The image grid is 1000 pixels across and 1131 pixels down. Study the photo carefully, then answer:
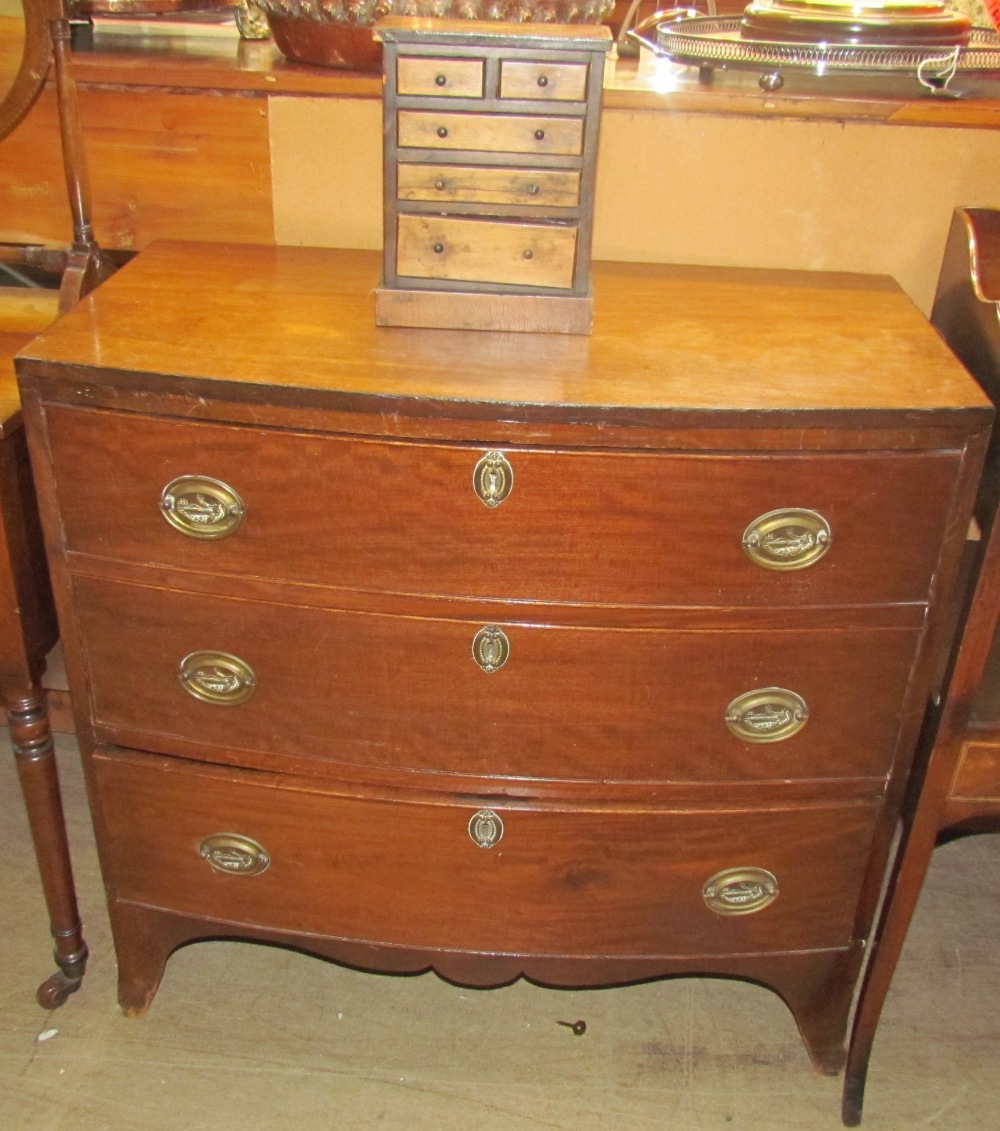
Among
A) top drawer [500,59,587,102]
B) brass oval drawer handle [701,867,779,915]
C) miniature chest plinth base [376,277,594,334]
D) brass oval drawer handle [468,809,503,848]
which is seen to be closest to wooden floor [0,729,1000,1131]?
brass oval drawer handle [468,809,503,848]

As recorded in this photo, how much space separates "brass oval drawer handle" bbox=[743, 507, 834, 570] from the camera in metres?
1.21

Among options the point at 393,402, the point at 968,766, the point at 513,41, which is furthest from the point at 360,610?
the point at 968,766

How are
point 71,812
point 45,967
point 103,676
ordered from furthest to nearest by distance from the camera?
point 71,812
point 45,967
point 103,676

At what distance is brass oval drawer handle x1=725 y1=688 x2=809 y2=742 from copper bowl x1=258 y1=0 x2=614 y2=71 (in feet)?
2.67

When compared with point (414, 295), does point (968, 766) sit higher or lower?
lower

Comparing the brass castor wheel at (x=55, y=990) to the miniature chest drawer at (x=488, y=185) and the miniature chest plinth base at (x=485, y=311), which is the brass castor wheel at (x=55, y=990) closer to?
the miniature chest plinth base at (x=485, y=311)

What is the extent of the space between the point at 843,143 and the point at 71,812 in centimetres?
162

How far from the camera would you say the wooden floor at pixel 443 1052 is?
158cm

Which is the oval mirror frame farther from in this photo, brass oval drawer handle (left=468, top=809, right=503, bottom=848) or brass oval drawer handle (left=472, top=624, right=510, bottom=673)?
brass oval drawer handle (left=468, top=809, right=503, bottom=848)

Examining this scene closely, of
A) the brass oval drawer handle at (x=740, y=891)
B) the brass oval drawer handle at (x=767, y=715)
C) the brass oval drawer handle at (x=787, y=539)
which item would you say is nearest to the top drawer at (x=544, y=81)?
the brass oval drawer handle at (x=787, y=539)

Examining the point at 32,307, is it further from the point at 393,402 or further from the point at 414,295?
the point at 393,402

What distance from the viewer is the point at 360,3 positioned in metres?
1.48

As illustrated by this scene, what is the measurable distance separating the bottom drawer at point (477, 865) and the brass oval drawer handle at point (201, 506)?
333 millimetres

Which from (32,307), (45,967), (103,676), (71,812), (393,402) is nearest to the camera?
(393,402)
